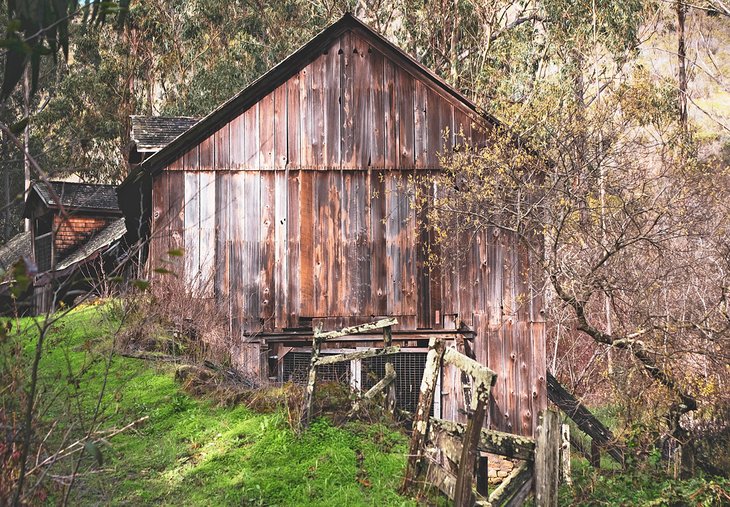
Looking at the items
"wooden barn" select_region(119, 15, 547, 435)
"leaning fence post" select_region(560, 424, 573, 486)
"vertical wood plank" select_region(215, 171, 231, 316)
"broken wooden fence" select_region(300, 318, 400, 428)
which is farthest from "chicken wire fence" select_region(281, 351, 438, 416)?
"broken wooden fence" select_region(300, 318, 400, 428)

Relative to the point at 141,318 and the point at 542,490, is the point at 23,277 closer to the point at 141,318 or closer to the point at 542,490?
the point at 542,490

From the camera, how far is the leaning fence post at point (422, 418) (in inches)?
301

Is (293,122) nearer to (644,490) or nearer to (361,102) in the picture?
(361,102)

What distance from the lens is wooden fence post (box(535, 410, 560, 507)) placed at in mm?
7262

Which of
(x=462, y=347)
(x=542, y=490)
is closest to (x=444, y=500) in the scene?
(x=542, y=490)

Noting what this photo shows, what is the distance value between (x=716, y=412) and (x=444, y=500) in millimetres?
8235

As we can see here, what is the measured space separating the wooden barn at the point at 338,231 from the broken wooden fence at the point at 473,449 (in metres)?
6.75

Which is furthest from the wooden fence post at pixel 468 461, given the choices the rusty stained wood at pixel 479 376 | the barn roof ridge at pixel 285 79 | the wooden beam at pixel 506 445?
the barn roof ridge at pixel 285 79

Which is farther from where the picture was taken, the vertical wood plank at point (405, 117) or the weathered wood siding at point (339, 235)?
the vertical wood plank at point (405, 117)

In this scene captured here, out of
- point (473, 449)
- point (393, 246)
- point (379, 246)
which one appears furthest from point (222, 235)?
point (473, 449)

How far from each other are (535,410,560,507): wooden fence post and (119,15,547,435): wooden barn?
721cm

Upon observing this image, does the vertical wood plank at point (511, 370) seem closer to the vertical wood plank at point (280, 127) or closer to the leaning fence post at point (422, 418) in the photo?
the vertical wood plank at point (280, 127)

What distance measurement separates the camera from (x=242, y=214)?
48.0ft

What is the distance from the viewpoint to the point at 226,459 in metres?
8.88
